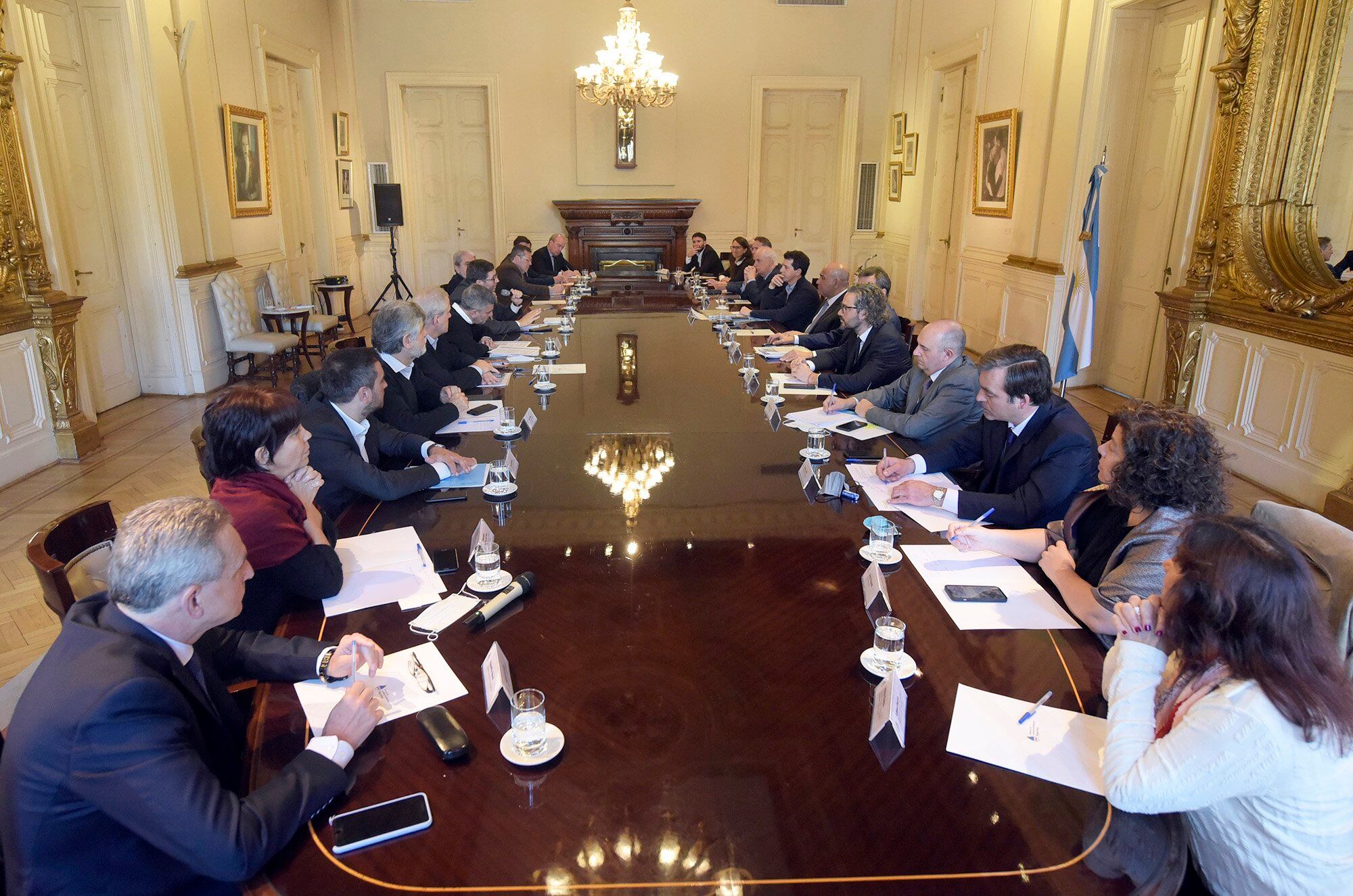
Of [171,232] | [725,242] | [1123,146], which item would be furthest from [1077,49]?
[171,232]

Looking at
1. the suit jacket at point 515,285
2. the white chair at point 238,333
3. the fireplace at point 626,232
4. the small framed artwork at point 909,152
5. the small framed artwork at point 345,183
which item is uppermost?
the small framed artwork at point 909,152

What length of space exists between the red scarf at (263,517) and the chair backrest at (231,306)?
5.83m

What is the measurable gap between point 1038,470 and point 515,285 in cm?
618

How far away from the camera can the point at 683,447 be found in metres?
3.13

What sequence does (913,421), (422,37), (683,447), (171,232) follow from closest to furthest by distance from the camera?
(683,447) < (913,421) < (171,232) < (422,37)

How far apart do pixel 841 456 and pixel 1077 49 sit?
18.6 feet

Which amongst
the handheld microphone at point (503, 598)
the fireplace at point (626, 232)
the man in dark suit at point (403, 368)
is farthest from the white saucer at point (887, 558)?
the fireplace at point (626, 232)

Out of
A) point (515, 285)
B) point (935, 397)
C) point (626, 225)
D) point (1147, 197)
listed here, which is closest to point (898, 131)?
point (626, 225)

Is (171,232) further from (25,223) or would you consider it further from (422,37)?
(422,37)

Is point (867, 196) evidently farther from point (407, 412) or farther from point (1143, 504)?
point (1143, 504)

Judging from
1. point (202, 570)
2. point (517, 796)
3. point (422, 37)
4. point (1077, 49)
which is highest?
point (422, 37)

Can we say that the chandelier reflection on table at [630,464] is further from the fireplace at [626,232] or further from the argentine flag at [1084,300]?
the fireplace at [626,232]

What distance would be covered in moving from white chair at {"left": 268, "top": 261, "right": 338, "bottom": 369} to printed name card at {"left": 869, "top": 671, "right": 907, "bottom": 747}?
7.36 metres

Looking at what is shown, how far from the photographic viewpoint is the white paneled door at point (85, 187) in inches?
225
